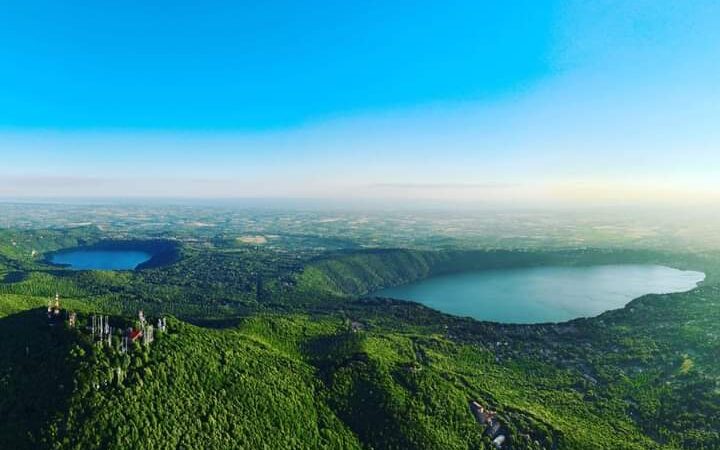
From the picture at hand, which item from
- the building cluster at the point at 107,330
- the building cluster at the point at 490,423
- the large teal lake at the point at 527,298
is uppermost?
the building cluster at the point at 107,330

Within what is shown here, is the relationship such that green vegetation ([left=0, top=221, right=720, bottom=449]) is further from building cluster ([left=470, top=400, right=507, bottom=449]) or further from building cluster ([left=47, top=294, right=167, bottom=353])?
building cluster ([left=47, top=294, right=167, bottom=353])

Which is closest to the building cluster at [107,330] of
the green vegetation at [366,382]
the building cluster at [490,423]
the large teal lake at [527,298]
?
the green vegetation at [366,382]

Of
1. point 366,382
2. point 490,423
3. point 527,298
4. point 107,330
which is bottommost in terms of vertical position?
point 527,298

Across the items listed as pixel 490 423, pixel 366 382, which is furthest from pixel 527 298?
pixel 366 382

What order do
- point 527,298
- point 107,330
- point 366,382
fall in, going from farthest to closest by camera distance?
point 527,298
point 366,382
point 107,330

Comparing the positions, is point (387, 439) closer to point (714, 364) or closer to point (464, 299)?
point (714, 364)

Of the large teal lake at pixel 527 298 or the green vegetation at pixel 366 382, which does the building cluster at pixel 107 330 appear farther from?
the large teal lake at pixel 527 298

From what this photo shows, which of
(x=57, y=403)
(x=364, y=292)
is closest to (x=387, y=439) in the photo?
(x=57, y=403)

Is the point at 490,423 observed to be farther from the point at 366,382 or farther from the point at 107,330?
the point at 107,330

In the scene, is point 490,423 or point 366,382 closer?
point 490,423
